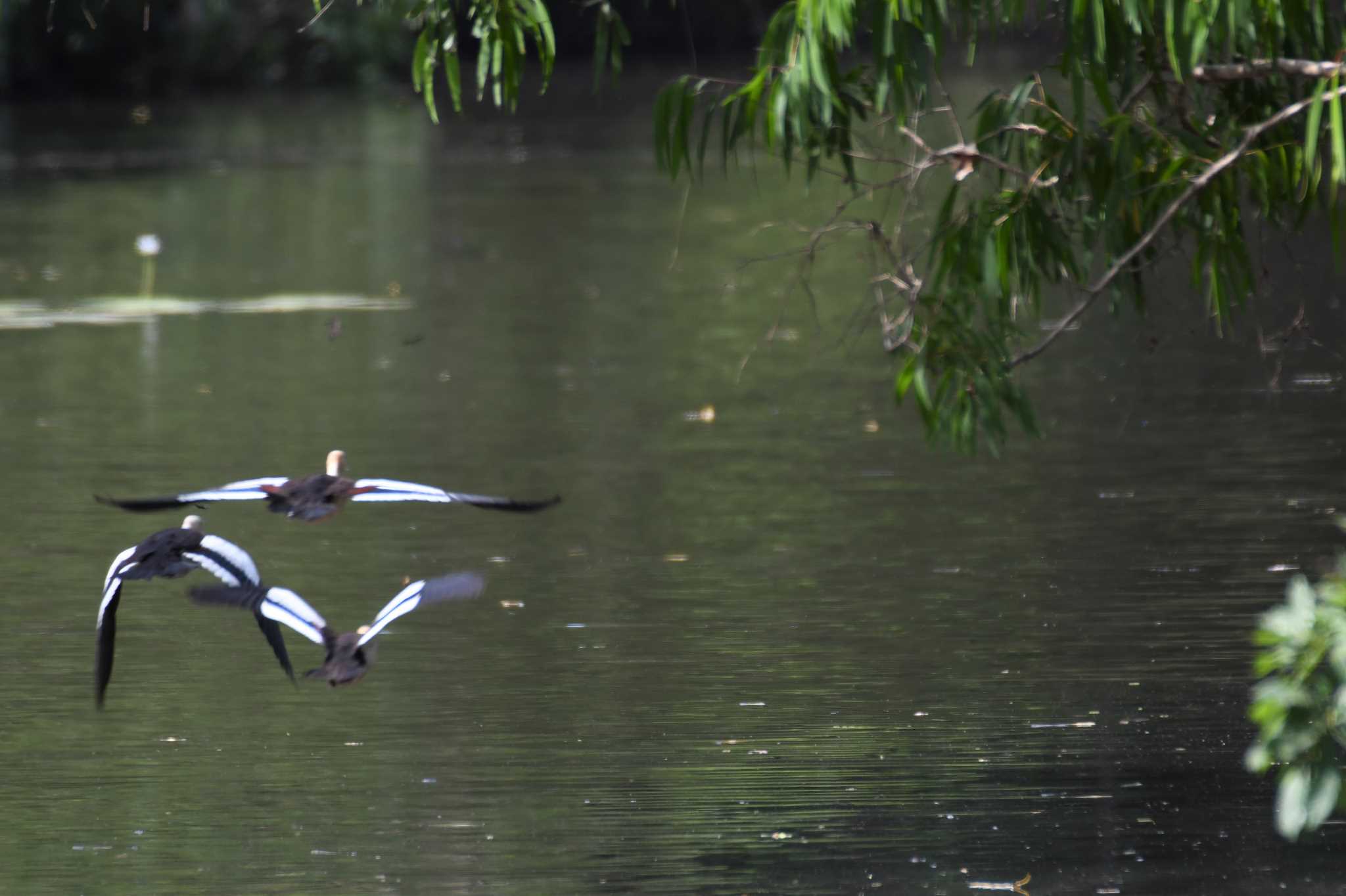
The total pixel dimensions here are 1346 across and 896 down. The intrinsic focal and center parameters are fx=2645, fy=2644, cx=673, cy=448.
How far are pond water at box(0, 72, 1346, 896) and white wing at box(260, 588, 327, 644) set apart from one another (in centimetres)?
151

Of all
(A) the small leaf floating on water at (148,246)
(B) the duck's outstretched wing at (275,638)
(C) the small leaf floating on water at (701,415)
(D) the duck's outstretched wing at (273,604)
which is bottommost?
(A) the small leaf floating on water at (148,246)

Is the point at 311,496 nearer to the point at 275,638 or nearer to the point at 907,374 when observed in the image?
the point at 275,638

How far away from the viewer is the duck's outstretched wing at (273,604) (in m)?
5.89

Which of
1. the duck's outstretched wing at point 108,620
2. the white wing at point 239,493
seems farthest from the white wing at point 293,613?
the duck's outstretched wing at point 108,620

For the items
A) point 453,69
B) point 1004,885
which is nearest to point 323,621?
point 1004,885

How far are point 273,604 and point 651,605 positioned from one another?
506 cm

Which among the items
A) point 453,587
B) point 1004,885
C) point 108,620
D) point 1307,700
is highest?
point 1307,700

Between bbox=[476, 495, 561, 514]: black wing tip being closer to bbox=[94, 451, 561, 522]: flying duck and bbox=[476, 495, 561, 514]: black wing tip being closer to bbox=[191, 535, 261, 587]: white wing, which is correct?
bbox=[94, 451, 561, 522]: flying duck

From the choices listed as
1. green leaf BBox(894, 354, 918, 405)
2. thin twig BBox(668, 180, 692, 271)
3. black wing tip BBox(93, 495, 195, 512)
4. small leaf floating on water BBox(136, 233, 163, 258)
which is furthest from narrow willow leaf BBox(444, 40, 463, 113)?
small leaf floating on water BBox(136, 233, 163, 258)

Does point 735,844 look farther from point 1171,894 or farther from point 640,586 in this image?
point 640,586

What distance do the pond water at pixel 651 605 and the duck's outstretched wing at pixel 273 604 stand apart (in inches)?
57.9

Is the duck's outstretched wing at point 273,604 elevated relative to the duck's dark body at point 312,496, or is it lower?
lower

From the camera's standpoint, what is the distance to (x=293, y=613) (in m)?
5.91

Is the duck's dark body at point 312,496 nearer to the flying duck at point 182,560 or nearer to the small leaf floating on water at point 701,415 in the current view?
the flying duck at point 182,560
